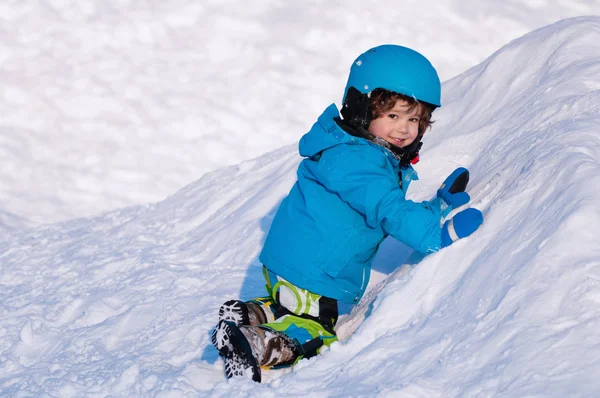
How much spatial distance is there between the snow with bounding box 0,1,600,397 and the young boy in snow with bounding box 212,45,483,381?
0.40 ft

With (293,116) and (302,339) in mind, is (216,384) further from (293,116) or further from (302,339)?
(293,116)

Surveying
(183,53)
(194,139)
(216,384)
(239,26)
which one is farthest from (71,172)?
(216,384)

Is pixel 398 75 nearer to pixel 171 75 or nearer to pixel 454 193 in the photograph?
pixel 454 193

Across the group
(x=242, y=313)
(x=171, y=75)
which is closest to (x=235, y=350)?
(x=242, y=313)

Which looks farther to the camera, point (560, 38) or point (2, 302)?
point (2, 302)

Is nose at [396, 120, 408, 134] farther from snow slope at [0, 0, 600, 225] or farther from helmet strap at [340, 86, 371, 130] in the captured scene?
snow slope at [0, 0, 600, 225]

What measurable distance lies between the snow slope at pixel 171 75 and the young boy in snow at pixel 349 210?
548 cm

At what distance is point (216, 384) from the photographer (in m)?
2.76

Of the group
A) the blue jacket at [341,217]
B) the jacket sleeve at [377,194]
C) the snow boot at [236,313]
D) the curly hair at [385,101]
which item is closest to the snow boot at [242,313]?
the snow boot at [236,313]

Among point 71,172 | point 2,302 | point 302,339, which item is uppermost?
point 302,339

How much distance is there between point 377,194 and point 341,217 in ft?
0.67

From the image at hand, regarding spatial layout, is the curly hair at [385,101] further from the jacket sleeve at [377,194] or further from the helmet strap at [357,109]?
the jacket sleeve at [377,194]

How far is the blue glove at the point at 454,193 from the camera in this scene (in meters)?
3.02

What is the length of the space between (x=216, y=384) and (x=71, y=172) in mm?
6721
